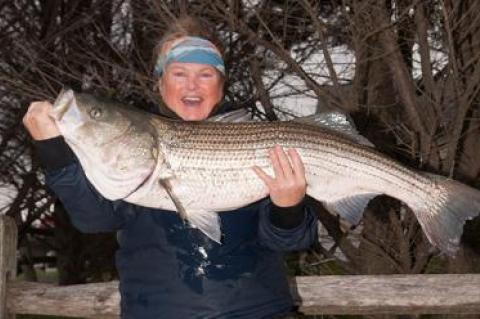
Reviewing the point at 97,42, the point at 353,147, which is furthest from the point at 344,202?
the point at 97,42

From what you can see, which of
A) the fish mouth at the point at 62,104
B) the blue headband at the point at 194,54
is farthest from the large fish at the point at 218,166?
the blue headband at the point at 194,54

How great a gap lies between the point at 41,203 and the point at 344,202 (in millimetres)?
8367

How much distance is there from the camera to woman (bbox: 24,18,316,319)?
2.69 m

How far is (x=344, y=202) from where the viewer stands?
309 cm

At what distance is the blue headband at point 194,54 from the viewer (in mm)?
3078

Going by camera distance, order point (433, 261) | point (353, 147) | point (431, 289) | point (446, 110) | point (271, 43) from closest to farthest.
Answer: point (353, 147)
point (431, 289)
point (446, 110)
point (271, 43)
point (433, 261)

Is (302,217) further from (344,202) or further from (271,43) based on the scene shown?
(271,43)

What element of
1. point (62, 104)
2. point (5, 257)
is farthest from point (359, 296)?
point (5, 257)

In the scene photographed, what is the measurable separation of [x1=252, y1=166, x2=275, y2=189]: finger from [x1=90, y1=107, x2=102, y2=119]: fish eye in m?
0.70

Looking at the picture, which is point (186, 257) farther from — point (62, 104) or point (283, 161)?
point (62, 104)

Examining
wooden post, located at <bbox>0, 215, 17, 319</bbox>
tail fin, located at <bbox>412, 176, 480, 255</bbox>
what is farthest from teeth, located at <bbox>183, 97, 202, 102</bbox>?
wooden post, located at <bbox>0, 215, 17, 319</bbox>

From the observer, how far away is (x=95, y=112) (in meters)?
2.81

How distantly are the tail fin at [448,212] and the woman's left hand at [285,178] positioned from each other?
0.63 meters

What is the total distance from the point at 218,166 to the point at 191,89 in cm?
43
